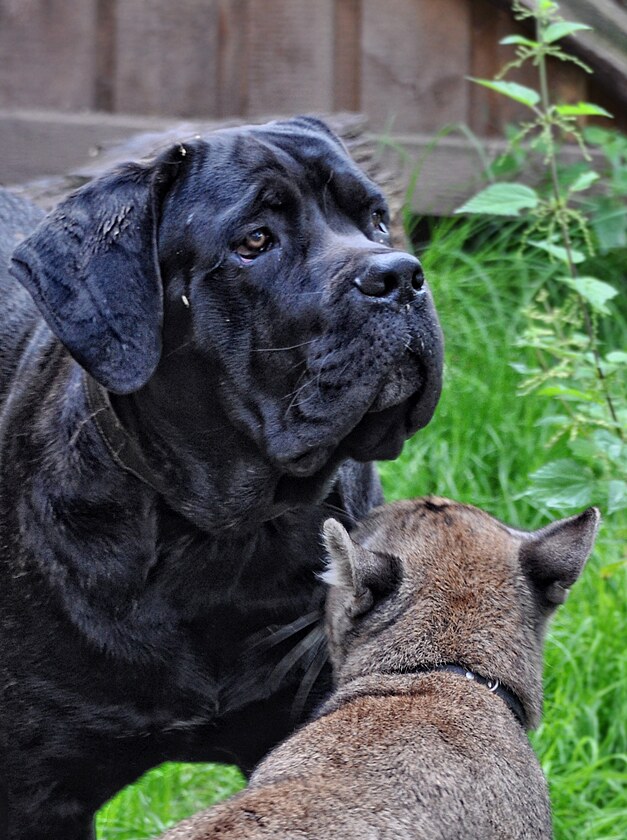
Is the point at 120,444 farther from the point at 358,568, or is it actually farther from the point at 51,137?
the point at 51,137

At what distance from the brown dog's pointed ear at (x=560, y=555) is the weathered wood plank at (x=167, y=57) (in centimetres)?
391

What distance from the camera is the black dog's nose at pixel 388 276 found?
3.16 m

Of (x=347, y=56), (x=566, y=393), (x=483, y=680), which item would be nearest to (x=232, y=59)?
(x=347, y=56)

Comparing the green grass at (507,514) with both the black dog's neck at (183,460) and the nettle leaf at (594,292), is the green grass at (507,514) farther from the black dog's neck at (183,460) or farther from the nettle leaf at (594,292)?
the black dog's neck at (183,460)

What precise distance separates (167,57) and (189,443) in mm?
3674

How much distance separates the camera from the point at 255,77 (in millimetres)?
6660

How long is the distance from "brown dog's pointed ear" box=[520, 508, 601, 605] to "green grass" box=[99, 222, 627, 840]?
3.31 ft

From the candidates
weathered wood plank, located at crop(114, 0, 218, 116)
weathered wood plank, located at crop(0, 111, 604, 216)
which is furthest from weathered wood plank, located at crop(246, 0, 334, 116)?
weathered wood plank, located at crop(0, 111, 604, 216)

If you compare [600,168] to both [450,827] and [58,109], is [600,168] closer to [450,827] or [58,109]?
[58,109]

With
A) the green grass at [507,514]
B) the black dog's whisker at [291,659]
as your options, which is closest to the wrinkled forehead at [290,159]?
the black dog's whisker at [291,659]

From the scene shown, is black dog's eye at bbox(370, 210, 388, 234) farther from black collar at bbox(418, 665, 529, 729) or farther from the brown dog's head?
black collar at bbox(418, 665, 529, 729)

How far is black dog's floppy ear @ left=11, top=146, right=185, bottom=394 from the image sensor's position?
10.6ft

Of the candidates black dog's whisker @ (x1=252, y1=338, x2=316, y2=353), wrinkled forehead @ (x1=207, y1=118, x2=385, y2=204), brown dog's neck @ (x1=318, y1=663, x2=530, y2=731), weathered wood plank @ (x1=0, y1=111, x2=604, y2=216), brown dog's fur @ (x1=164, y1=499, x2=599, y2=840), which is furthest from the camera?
weathered wood plank @ (x1=0, y1=111, x2=604, y2=216)

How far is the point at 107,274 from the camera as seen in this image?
10.7 ft
